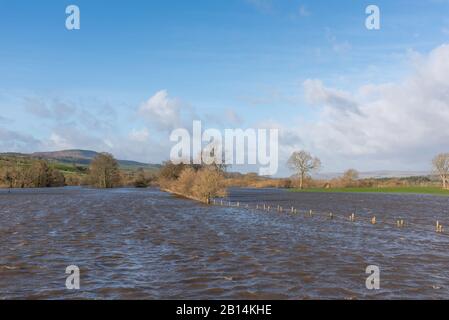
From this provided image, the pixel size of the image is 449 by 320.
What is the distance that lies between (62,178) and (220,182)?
443 ft

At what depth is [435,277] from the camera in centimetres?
2214

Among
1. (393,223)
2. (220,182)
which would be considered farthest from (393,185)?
(393,223)

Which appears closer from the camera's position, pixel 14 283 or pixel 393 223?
pixel 14 283

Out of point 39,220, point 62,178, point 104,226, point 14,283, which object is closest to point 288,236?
point 104,226

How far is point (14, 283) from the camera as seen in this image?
19.2 meters

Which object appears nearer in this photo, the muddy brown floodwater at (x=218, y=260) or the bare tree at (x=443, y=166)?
the muddy brown floodwater at (x=218, y=260)

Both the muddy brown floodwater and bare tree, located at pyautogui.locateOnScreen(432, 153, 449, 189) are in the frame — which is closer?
the muddy brown floodwater

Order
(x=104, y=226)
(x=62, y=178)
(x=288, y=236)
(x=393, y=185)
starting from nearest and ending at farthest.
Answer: (x=288, y=236), (x=104, y=226), (x=393, y=185), (x=62, y=178)

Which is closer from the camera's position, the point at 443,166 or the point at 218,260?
the point at 218,260
